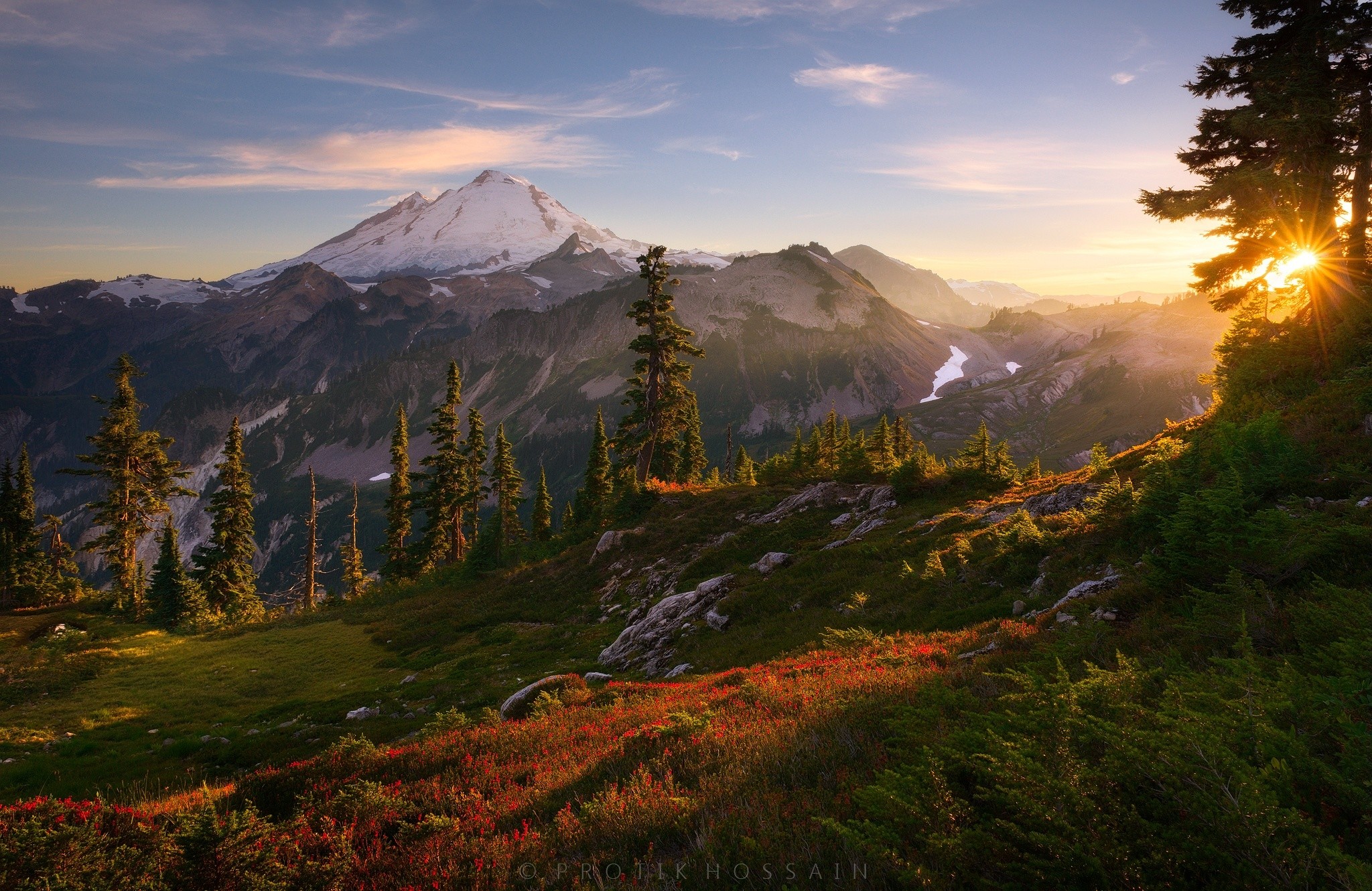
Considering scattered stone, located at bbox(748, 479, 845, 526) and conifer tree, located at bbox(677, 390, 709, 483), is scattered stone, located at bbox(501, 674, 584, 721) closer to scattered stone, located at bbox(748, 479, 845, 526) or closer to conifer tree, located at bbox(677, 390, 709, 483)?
scattered stone, located at bbox(748, 479, 845, 526)

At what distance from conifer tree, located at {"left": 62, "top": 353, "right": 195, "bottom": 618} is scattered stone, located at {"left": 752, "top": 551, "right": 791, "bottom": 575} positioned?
4367 cm

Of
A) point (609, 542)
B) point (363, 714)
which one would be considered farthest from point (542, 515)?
point (363, 714)

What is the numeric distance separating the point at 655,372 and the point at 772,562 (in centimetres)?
2230

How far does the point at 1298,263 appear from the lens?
59.1 ft

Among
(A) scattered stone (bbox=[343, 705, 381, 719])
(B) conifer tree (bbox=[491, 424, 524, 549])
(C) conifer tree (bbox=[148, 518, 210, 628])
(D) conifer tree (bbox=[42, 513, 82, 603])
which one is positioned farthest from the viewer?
(B) conifer tree (bbox=[491, 424, 524, 549])

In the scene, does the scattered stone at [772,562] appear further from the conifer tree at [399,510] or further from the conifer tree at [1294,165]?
the conifer tree at [399,510]

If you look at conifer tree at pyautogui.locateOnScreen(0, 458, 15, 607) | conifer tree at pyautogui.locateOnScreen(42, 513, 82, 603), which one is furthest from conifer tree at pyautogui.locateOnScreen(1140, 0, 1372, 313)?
conifer tree at pyautogui.locateOnScreen(0, 458, 15, 607)

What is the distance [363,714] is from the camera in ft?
50.4

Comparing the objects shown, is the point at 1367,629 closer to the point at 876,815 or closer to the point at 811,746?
the point at 876,815

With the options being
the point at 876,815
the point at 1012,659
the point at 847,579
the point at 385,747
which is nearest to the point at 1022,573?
the point at 847,579

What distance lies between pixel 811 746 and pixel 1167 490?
31.4 feet

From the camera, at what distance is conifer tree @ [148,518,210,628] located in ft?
112

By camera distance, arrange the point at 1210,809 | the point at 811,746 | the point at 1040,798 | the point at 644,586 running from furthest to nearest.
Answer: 1. the point at 644,586
2. the point at 811,746
3. the point at 1040,798
4. the point at 1210,809

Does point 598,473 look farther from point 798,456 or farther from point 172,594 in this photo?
point 172,594
